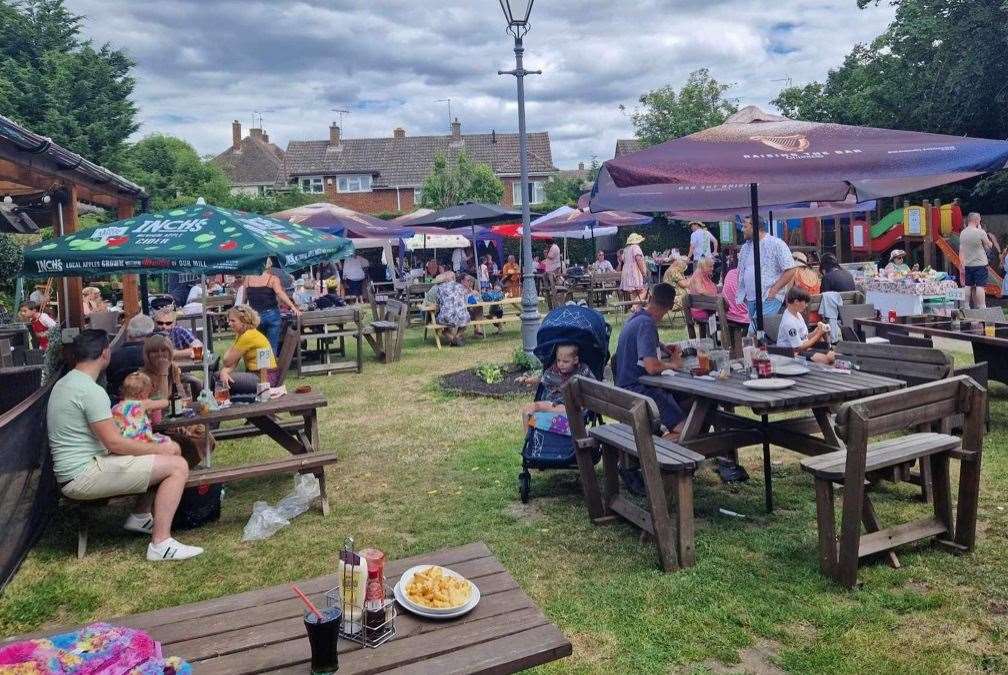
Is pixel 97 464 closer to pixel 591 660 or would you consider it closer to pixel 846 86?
pixel 591 660

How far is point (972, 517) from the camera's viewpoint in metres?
3.89

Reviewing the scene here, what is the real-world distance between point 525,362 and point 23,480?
5.93 metres

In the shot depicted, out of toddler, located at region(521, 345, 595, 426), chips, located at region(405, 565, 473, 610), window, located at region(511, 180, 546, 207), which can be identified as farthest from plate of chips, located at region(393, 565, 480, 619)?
window, located at region(511, 180, 546, 207)

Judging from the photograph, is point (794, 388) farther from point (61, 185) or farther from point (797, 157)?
point (61, 185)

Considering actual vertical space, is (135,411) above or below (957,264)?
below

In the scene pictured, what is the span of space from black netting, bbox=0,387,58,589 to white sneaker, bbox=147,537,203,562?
703 millimetres

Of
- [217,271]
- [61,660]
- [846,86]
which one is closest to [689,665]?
[61,660]

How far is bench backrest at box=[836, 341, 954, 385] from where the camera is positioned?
16.5 feet

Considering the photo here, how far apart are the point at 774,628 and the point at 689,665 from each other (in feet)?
1.58

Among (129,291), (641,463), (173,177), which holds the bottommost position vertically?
(641,463)

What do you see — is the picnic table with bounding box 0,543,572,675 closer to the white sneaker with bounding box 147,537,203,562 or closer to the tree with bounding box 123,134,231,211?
the white sneaker with bounding box 147,537,203,562

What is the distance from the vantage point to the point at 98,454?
4.39 metres

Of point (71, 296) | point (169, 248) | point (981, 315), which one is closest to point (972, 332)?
point (981, 315)

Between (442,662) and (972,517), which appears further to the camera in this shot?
(972,517)
